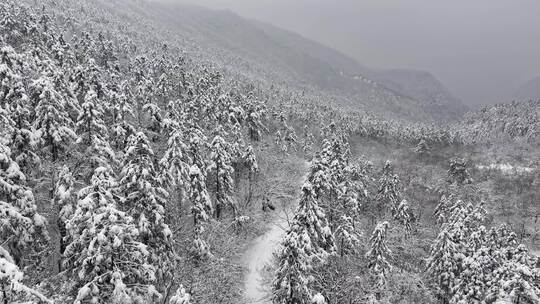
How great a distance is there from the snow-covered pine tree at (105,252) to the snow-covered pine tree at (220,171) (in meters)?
23.4

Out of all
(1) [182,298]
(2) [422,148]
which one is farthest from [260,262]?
(2) [422,148]

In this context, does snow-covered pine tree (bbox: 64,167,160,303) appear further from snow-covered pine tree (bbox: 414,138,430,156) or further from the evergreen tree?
snow-covered pine tree (bbox: 414,138,430,156)

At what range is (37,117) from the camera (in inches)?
1054

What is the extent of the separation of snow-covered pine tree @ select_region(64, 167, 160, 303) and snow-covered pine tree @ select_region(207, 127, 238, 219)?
23.4 m

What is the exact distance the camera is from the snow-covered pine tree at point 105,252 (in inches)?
609

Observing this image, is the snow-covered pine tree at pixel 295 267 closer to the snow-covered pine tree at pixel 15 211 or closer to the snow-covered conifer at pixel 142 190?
the snow-covered conifer at pixel 142 190

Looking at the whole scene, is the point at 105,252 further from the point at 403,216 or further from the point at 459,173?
the point at 459,173

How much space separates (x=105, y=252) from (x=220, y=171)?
26.5 metres

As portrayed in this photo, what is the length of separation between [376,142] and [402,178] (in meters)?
53.4

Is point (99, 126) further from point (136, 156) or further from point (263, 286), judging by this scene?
point (263, 286)

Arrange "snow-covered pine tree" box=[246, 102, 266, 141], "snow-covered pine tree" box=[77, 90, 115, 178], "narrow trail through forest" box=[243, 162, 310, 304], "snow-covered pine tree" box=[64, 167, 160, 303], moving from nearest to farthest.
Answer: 1. "snow-covered pine tree" box=[64, 167, 160, 303]
2. "snow-covered pine tree" box=[77, 90, 115, 178]
3. "narrow trail through forest" box=[243, 162, 310, 304]
4. "snow-covered pine tree" box=[246, 102, 266, 141]

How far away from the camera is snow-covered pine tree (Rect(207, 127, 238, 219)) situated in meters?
41.8

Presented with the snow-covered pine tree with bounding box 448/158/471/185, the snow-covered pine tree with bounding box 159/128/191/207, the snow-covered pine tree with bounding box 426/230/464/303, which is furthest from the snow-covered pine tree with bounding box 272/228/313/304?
the snow-covered pine tree with bounding box 448/158/471/185

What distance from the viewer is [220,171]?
42.0 metres
